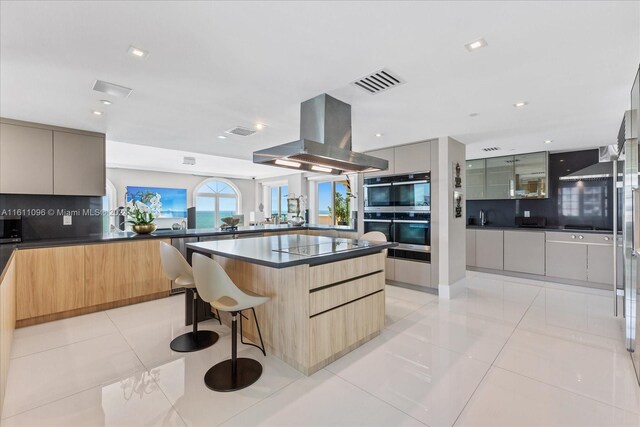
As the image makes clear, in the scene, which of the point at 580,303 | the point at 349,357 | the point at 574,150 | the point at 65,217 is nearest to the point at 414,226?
the point at 580,303

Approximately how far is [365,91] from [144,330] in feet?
10.7

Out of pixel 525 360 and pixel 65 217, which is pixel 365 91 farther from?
pixel 65 217

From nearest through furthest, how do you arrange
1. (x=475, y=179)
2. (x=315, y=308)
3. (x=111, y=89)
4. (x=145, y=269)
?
1. (x=315, y=308)
2. (x=111, y=89)
3. (x=145, y=269)
4. (x=475, y=179)

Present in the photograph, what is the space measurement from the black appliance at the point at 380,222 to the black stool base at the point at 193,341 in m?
3.10

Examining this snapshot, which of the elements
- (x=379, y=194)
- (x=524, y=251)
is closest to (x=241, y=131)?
(x=379, y=194)

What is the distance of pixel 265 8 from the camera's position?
5.33ft

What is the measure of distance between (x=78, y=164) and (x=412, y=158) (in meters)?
4.78

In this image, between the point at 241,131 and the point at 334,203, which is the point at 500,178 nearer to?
the point at 334,203

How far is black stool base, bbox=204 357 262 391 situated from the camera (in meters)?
2.10

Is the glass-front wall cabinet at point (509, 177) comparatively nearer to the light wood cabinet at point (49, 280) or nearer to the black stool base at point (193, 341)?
the black stool base at point (193, 341)

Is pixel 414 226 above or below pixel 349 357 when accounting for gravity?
above

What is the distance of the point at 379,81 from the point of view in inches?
99.3

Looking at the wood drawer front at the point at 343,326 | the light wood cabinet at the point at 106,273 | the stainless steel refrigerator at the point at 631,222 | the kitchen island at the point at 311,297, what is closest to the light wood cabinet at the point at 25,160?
the light wood cabinet at the point at 106,273

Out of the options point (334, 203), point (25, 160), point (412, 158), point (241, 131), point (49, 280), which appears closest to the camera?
point (49, 280)
